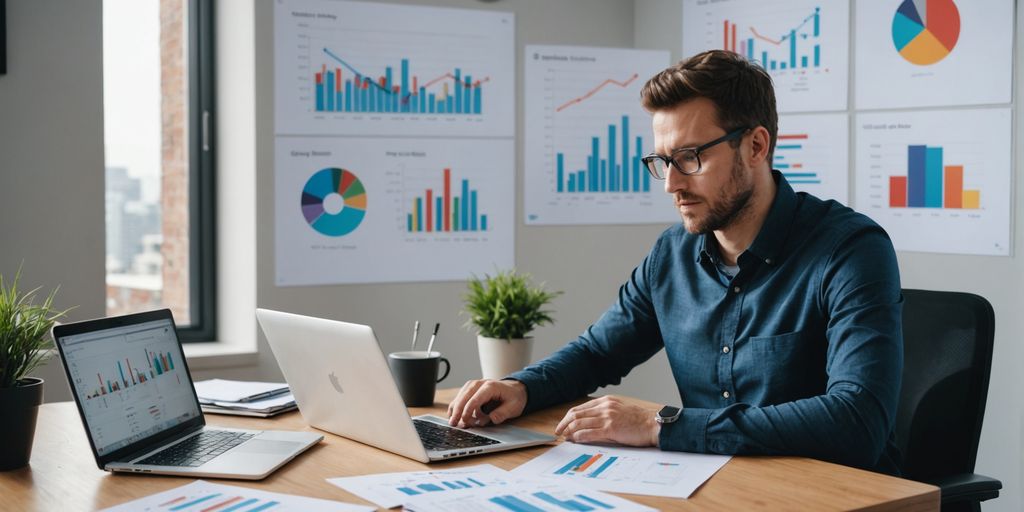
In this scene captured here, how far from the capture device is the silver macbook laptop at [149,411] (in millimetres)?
1483

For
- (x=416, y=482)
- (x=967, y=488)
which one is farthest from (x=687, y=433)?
(x=967, y=488)

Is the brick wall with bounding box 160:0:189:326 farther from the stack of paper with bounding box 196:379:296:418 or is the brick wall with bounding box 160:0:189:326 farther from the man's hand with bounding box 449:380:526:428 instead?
the man's hand with bounding box 449:380:526:428

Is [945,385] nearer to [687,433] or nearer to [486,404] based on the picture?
[687,433]

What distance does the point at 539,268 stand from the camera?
3646 mm

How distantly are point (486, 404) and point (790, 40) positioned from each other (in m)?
2.10

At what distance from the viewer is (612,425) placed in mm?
1622

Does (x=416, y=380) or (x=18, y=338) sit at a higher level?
(x=18, y=338)

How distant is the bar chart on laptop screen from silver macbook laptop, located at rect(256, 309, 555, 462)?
0.18 meters

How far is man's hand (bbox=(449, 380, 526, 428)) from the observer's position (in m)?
1.79

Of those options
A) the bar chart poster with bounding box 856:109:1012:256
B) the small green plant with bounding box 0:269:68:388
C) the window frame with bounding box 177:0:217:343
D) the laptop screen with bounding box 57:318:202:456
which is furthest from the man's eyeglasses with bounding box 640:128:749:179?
the window frame with bounding box 177:0:217:343

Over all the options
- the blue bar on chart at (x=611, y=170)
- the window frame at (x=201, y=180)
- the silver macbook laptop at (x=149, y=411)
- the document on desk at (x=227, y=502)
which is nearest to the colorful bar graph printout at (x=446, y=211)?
the blue bar on chart at (x=611, y=170)

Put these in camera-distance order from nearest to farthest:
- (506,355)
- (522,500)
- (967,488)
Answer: (522,500) < (967,488) < (506,355)

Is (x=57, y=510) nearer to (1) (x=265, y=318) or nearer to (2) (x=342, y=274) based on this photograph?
(1) (x=265, y=318)

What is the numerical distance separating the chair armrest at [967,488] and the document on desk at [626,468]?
46 centimetres
